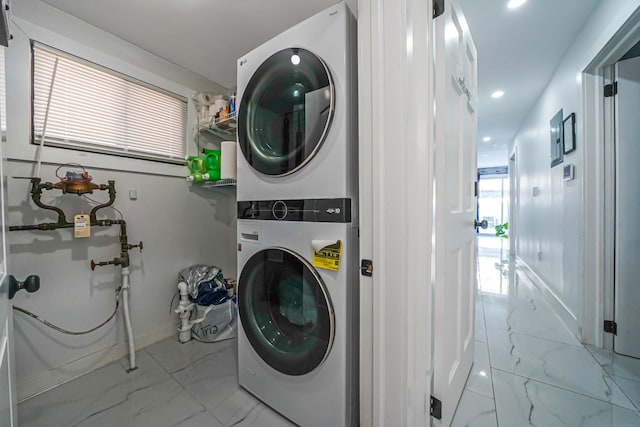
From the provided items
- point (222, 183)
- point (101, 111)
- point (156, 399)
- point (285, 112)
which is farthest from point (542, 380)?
point (101, 111)

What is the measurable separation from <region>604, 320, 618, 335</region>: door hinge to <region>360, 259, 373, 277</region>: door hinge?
2014mm

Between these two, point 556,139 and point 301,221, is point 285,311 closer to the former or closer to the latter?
point 301,221

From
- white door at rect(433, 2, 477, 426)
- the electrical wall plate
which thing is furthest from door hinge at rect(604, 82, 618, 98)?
white door at rect(433, 2, 477, 426)

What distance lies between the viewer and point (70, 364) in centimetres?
138

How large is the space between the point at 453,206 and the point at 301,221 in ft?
2.13

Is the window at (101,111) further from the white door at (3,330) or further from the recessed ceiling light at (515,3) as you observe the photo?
the recessed ceiling light at (515,3)

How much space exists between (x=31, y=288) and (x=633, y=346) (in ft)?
9.81

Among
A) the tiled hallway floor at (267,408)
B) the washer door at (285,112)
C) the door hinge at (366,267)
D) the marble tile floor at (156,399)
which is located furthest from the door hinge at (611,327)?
the washer door at (285,112)

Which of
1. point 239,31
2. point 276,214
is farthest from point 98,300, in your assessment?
point 239,31

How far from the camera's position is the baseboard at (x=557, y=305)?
1.80 metres

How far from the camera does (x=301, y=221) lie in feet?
3.16

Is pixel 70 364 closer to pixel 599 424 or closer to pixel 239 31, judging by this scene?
pixel 239 31

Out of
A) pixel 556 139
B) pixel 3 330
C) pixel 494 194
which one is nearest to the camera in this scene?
pixel 3 330

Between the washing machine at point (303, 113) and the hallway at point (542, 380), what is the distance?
4.32 feet
